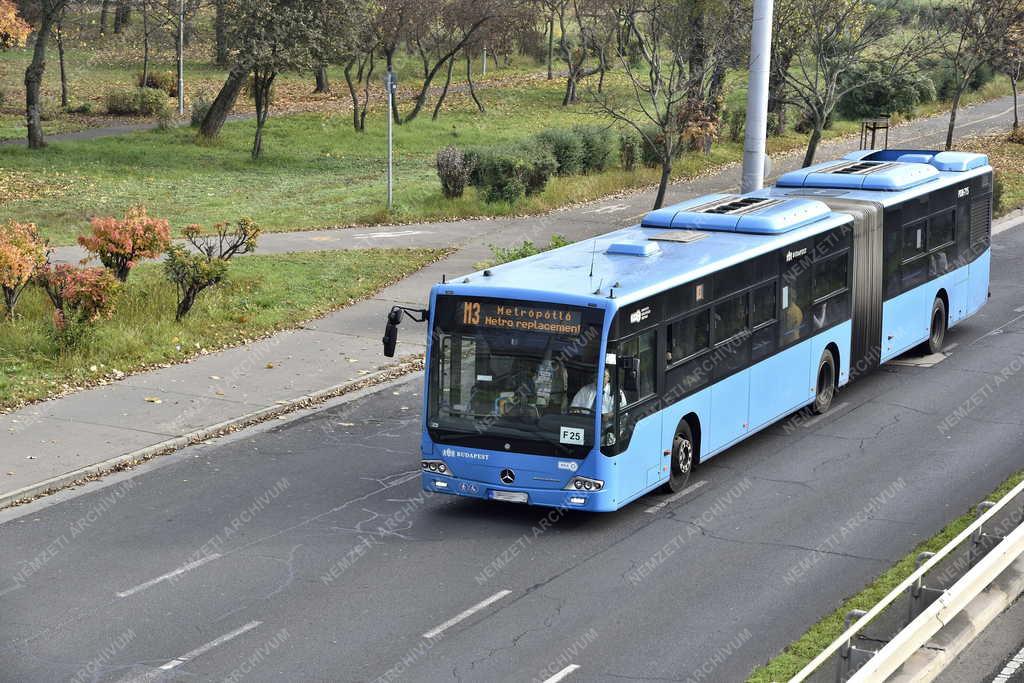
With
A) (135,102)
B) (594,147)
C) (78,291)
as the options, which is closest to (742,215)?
(78,291)

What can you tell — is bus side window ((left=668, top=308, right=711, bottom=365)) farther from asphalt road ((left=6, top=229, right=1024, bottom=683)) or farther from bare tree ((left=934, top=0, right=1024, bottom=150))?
bare tree ((left=934, top=0, right=1024, bottom=150))

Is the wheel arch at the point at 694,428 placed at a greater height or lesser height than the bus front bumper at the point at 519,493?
greater

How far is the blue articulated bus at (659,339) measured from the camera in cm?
1370

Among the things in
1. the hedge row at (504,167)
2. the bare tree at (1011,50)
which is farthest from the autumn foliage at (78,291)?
the bare tree at (1011,50)

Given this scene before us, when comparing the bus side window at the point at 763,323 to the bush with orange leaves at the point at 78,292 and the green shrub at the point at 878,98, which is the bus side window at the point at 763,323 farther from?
the green shrub at the point at 878,98

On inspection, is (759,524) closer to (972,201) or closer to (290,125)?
(972,201)

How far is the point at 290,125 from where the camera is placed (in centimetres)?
5016

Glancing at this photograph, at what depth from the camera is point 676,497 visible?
15266 millimetres

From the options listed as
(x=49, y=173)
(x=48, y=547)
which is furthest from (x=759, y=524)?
(x=49, y=173)

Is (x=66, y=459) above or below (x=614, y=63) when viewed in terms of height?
below

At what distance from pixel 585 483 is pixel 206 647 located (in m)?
4.23

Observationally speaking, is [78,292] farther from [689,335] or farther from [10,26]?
[10,26]

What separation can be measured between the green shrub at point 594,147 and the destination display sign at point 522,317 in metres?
24.8

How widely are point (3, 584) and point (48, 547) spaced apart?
104 centimetres
